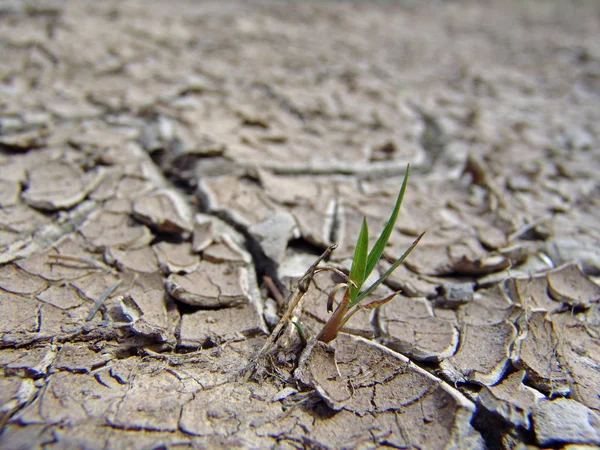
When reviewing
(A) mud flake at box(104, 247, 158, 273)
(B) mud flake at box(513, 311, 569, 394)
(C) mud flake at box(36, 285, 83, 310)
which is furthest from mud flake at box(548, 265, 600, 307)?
(C) mud flake at box(36, 285, 83, 310)

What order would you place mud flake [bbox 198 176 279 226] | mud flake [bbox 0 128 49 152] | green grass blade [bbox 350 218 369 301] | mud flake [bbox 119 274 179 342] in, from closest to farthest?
green grass blade [bbox 350 218 369 301]
mud flake [bbox 119 274 179 342]
mud flake [bbox 198 176 279 226]
mud flake [bbox 0 128 49 152]

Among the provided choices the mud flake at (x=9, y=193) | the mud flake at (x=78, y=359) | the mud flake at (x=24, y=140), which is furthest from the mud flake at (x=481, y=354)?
the mud flake at (x=24, y=140)

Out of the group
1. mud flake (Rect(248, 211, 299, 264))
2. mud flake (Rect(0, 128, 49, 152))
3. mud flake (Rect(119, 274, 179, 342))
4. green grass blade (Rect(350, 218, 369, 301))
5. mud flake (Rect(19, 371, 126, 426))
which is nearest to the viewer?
mud flake (Rect(19, 371, 126, 426))

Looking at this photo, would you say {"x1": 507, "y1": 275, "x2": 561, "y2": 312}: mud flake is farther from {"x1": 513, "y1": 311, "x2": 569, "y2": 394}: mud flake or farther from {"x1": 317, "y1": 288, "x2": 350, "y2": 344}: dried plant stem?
{"x1": 317, "y1": 288, "x2": 350, "y2": 344}: dried plant stem

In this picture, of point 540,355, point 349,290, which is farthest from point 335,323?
point 540,355

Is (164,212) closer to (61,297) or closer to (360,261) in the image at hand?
(61,297)

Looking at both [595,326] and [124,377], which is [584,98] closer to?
[595,326]

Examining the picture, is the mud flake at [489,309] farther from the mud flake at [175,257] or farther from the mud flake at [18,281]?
the mud flake at [18,281]
